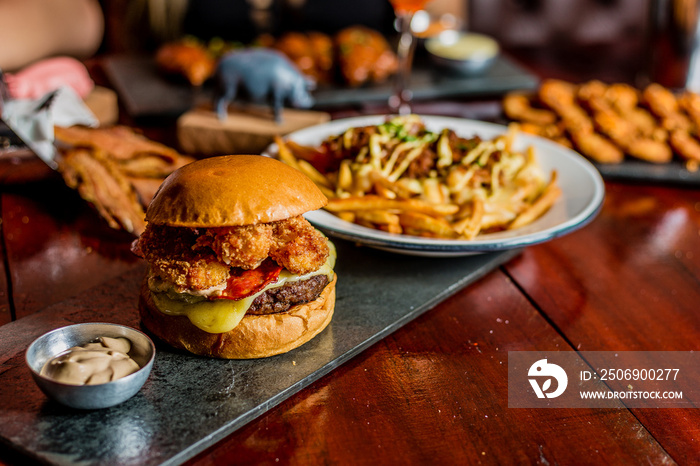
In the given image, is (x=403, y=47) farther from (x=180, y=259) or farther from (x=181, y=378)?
(x=181, y=378)

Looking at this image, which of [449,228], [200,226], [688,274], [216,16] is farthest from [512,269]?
[216,16]

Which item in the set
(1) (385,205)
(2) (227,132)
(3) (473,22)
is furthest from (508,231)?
(3) (473,22)

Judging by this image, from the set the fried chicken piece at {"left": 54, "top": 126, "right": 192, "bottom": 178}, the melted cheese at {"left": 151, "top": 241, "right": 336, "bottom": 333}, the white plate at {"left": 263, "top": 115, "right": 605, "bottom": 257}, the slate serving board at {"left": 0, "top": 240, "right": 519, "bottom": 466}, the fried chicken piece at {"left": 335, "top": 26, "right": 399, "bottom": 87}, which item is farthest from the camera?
the fried chicken piece at {"left": 335, "top": 26, "right": 399, "bottom": 87}

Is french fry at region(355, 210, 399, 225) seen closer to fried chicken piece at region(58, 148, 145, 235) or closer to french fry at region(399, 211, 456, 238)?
french fry at region(399, 211, 456, 238)

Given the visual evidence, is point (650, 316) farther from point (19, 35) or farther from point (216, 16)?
point (19, 35)

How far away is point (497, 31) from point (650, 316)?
15.1 feet

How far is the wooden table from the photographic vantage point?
149 centimetres

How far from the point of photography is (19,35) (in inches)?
198

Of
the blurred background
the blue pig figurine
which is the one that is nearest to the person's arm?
the blurred background

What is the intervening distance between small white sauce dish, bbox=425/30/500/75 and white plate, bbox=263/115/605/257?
1.32 meters

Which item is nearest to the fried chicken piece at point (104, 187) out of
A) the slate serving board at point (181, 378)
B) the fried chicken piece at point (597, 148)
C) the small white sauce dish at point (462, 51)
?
the slate serving board at point (181, 378)

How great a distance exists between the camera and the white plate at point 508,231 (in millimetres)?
2074

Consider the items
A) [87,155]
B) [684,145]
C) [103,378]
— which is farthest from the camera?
[684,145]

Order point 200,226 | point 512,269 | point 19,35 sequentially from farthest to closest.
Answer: point 19,35, point 512,269, point 200,226
